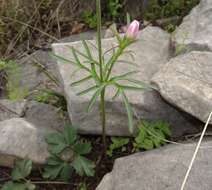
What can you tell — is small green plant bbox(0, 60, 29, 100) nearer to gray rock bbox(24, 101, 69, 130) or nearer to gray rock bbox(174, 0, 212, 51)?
gray rock bbox(24, 101, 69, 130)

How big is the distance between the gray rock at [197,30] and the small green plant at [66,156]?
0.71 meters

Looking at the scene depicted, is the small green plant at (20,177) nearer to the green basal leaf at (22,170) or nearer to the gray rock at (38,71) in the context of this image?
the green basal leaf at (22,170)

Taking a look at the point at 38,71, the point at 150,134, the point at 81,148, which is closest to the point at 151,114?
the point at 150,134

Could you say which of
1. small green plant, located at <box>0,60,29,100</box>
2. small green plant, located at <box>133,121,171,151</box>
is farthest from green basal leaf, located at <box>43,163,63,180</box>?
small green plant, located at <box>0,60,29,100</box>

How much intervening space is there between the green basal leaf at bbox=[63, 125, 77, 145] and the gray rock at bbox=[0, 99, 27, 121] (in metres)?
0.44

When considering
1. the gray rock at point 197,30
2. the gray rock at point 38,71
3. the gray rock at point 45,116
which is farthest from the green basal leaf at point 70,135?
the gray rock at point 197,30

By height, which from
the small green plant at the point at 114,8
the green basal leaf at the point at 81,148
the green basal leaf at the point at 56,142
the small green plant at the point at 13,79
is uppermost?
the small green plant at the point at 114,8

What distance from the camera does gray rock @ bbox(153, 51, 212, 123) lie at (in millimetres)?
2105

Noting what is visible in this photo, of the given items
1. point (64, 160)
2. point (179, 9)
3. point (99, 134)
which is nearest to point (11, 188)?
point (64, 160)

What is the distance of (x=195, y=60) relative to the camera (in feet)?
7.52

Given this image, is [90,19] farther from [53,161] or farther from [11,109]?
[53,161]

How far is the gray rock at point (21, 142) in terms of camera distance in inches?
88.0

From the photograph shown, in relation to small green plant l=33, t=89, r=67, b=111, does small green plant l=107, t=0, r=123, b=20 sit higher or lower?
higher

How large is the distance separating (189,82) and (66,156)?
594mm
